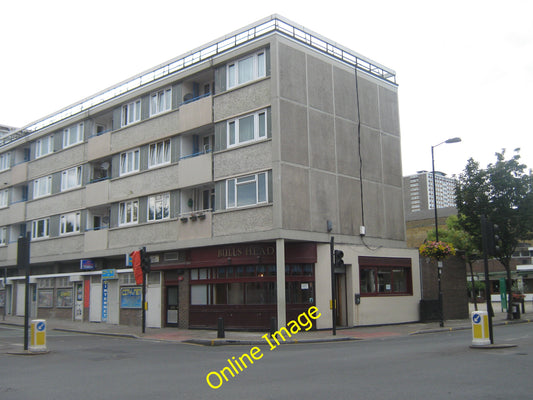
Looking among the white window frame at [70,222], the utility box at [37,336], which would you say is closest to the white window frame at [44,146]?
the white window frame at [70,222]

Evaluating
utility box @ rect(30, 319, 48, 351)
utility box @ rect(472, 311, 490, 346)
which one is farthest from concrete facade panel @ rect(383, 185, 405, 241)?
utility box @ rect(30, 319, 48, 351)

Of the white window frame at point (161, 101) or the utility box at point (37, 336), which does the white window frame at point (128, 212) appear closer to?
the white window frame at point (161, 101)

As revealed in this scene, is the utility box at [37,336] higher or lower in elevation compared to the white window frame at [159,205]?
lower

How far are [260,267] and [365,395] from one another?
50.2ft

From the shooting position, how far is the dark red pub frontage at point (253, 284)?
23.9 meters

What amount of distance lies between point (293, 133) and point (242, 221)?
4.42 m

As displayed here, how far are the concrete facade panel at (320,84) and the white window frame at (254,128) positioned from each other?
2.48 meters

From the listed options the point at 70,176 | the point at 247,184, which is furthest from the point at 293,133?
the point at 70,176

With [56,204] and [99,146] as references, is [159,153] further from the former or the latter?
[56,204]

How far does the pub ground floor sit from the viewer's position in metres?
24.0

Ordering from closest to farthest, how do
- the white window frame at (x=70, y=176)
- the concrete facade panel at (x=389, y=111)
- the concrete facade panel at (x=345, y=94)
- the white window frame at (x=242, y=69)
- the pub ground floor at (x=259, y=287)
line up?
the pub ground floor at (x=259, y=287)
the white window frame at (x=242, y=69)
the concrete facade panel at (x=345, y=94)
the concrete facade panel at (x=389, y=111)
the white window frame at (x=70, y=176)

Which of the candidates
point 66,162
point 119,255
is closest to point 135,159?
point 119,255

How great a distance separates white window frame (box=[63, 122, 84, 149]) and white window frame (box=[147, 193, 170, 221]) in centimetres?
894

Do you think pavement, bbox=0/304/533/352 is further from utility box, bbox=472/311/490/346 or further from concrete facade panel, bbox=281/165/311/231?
utility box, bbox=472/311/490/346
